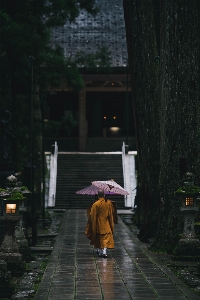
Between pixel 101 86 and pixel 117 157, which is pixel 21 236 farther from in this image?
pixel 101 86

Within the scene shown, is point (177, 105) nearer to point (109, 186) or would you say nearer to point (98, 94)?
point (109, 186)

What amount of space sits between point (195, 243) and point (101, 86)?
32.8m

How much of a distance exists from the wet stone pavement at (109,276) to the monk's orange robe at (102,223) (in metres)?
0.35

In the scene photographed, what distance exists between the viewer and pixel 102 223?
1622 centimetres

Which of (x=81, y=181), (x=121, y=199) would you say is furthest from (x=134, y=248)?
(x=81, y=181)

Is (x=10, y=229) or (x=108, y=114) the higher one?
(x=108, y=114)

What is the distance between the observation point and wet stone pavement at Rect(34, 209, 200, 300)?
1071 cm

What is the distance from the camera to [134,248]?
17.6 m

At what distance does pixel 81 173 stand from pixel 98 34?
1367 centimetres

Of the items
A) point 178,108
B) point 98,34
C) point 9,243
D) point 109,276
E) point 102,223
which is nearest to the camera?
point 109,276

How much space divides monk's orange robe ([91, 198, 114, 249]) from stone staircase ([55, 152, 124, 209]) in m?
17.3

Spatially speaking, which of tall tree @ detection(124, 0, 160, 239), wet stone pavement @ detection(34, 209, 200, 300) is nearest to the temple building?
tall tree @ detection(124, 0, 160, 239)

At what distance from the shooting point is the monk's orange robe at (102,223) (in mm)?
16109

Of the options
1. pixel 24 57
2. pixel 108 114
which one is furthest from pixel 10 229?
pixel 108 114
